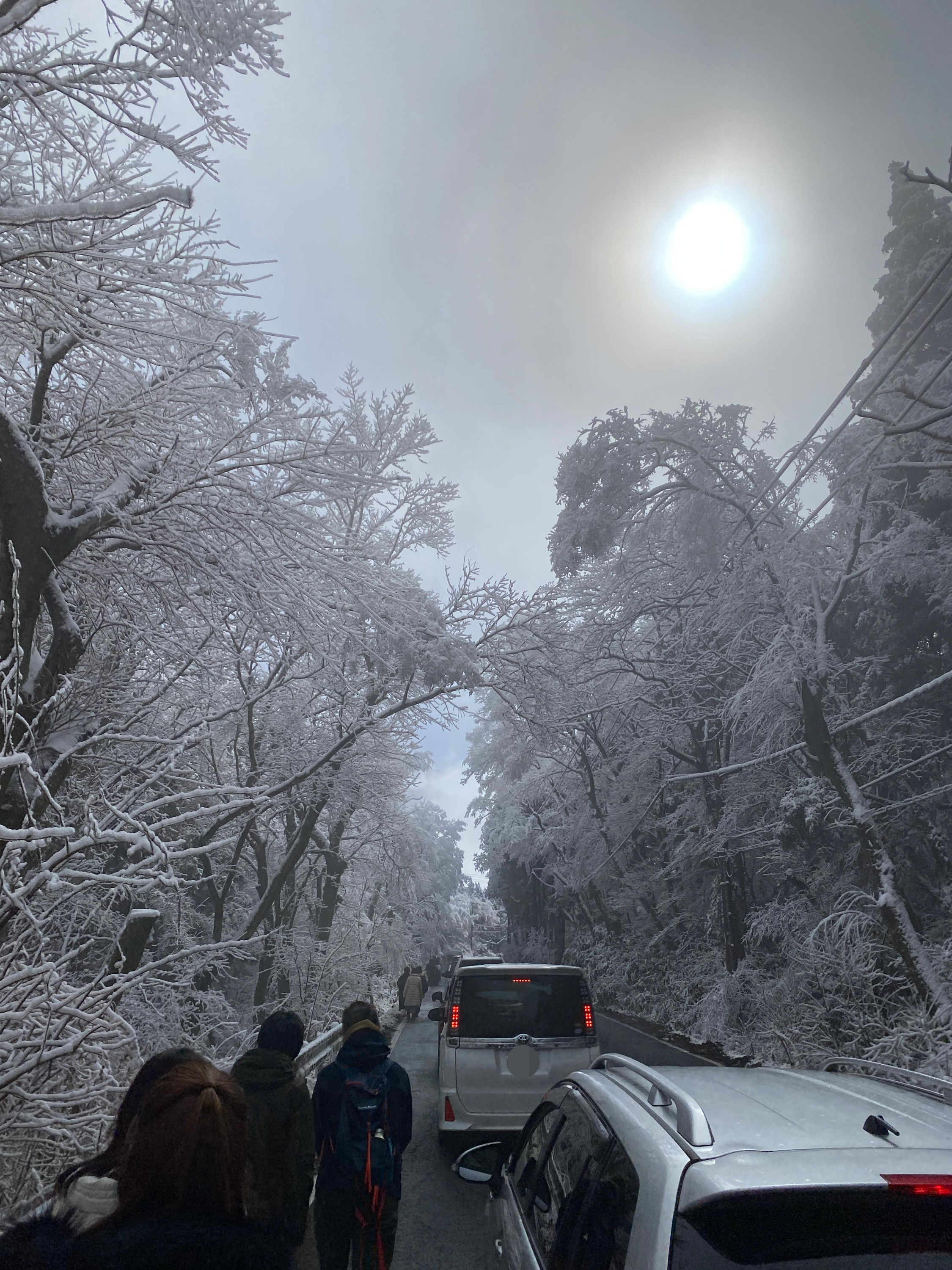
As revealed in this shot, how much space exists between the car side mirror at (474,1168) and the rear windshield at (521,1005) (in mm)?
3526

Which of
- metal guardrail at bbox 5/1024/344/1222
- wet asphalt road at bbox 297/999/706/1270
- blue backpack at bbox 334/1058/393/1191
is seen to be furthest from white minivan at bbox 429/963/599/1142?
blue backpack at bbox 334/1058/393/1191

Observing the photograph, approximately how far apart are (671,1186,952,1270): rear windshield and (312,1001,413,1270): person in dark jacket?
2852 mm

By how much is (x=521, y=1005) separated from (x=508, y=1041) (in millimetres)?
358

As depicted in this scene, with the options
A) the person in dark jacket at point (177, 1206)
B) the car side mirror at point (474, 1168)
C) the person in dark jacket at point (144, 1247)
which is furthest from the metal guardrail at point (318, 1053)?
the person in dark jacket at point (144, 1247)

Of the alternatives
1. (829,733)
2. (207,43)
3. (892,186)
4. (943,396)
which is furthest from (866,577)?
(892,186)

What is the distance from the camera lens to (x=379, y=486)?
21.9 feet

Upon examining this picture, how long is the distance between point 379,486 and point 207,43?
3.28 meters

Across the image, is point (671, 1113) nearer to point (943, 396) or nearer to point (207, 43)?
point (207, 43)

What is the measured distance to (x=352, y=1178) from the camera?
Result: 3936 millimetres

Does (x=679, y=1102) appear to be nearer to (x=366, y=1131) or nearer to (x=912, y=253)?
(x=366, y=1131)

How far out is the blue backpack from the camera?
12.9 ft

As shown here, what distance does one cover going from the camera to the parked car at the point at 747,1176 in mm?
1608

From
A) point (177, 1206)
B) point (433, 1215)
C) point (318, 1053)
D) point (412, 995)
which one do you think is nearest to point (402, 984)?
point (412, 995)

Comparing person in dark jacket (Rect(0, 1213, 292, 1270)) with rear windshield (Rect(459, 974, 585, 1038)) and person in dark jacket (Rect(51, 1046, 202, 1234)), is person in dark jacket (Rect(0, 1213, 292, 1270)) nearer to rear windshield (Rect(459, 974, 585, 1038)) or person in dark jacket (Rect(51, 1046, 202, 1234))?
person in dark jacket (Rect(51, 1046, 202, 1234))
